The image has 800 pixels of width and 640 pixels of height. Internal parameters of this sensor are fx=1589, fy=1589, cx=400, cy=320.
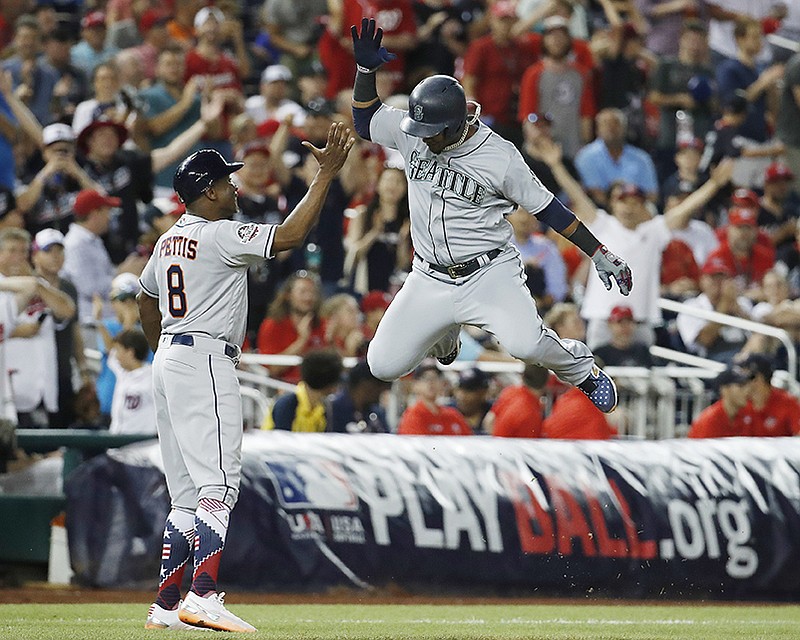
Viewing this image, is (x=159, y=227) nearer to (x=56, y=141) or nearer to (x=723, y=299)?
(x=56, y=141)

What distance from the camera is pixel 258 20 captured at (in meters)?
18.6

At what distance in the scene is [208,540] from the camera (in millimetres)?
7469

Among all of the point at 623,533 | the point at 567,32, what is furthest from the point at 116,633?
the point at 567,32

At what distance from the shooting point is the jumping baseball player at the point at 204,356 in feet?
24.5

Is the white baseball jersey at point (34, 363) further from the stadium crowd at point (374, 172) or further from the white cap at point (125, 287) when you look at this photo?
the white cap at point (125, 287)

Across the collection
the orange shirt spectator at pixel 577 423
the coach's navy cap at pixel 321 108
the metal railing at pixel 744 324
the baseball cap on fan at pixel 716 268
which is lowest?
the orange shirt spectator at pixel 577 423

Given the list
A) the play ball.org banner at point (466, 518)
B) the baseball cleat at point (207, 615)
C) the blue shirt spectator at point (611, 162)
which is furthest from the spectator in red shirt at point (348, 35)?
the baseball cleat at point (207, 615)

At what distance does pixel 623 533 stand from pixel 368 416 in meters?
2.26

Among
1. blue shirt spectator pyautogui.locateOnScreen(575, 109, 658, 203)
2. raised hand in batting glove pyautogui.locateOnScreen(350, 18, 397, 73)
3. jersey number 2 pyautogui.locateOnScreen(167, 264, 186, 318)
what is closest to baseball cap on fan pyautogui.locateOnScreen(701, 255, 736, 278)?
blue shirt spectator pyautogui.locateOnScreen(575, 109, 658, 203)

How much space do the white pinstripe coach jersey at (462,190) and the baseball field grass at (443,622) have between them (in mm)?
1958

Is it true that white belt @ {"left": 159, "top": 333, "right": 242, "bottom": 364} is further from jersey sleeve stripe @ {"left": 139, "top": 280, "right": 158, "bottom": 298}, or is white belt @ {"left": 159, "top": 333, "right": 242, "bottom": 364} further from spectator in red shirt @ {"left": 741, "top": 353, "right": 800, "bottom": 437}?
spectator in red shirt @ {"left": 741, "top": 353, "right": 800, "bottom": 437}

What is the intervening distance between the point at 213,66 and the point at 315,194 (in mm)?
8978

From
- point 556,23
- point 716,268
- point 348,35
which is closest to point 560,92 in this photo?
point 556,23

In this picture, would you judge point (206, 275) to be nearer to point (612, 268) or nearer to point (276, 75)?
point (612, 268)
